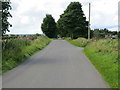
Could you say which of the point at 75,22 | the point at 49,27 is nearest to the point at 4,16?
the point at 75,22

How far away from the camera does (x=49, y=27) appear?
8644 centimetres

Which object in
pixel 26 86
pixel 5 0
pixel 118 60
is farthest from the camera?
pixel 5 0

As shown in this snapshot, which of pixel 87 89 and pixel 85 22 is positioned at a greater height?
pixel 85 22

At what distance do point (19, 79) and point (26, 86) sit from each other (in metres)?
1.12

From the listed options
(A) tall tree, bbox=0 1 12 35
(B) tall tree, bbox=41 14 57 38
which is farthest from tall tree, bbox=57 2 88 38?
(A) tall tree, bbox=0 1 12 35

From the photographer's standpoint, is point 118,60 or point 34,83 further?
point 118,60

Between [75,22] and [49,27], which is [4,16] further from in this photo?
[49,27]

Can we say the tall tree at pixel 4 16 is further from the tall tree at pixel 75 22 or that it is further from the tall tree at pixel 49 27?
the tall tree at pixel 49 27

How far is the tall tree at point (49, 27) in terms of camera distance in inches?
3403

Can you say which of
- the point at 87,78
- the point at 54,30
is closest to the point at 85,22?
the point at 54,30

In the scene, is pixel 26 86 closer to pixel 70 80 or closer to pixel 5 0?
pixel 70 80

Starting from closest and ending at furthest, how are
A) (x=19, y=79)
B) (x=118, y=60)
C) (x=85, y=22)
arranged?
(x=19, y=79), (x=118, y=60), (x=85, y=22)

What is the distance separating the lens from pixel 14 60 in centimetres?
1138

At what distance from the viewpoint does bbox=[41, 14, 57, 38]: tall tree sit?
284 ft
